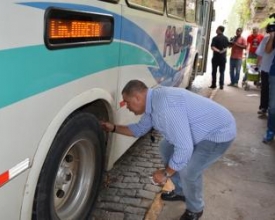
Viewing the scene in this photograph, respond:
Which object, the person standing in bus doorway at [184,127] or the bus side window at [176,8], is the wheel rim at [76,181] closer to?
the person standing in bus doorway at [184,127]

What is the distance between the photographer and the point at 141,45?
11.5 feet

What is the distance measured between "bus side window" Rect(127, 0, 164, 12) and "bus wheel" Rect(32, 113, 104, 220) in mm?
1144

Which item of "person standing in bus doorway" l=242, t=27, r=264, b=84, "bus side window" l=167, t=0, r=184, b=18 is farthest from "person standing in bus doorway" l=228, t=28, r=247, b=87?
"bus side window" l=167, t=0, r=184, b=18

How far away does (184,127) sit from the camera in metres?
2.42

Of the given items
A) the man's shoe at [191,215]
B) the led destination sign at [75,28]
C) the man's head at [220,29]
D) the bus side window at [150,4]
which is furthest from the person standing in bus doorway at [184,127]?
the man's head at [220,29]

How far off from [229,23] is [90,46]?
841 inches

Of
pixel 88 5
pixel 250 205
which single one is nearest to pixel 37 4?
pixel 88 5

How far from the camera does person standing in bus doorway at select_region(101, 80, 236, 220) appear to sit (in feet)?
7.98

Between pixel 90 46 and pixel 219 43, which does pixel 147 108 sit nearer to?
pixel 90 46

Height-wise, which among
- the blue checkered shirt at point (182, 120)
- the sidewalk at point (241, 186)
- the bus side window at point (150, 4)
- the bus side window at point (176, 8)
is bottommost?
the sidewalk at point (241, 186)

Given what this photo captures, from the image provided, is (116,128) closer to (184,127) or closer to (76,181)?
(76,181)

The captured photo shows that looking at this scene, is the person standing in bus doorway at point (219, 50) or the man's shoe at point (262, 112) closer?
the man's shoe at point (262, 112)

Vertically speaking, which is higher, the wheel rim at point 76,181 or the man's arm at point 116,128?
the man's arm at point 116,128

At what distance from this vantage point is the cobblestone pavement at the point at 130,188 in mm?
3250
